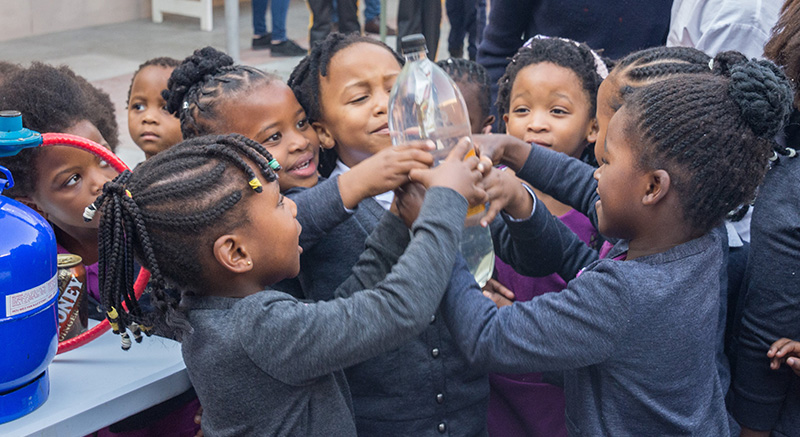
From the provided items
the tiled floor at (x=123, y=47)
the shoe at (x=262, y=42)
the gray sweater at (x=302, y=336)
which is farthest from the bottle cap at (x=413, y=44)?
the shoe at (x=262, y=42)

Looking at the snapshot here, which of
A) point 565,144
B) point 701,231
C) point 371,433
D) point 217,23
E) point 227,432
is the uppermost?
point 701,231

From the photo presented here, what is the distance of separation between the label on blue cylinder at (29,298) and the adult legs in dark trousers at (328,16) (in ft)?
19.1

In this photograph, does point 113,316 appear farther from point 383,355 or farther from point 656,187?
point 656,187

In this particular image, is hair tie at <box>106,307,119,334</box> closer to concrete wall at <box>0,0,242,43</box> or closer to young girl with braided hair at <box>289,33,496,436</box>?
young girl with braided hair at <box>289,33,496,436</box>

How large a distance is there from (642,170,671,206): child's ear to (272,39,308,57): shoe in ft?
24.8

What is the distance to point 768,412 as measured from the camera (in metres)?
2.11

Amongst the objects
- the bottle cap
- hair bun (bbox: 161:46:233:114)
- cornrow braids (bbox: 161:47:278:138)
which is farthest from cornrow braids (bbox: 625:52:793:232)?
hair bun (bbox: 161:46:233:114)

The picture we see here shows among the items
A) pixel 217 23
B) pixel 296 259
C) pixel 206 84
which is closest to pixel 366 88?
pixel 206 84

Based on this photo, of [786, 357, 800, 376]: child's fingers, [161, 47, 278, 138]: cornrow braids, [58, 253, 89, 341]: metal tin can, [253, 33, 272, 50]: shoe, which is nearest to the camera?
[58, 253, 89, 341]: metal tin can

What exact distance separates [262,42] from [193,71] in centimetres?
738

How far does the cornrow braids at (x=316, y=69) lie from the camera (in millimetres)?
2180

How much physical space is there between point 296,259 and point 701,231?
2.99 feet

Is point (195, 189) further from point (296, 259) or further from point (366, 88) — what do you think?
point (366, 88)

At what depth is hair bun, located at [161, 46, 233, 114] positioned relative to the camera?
7.08 feet
